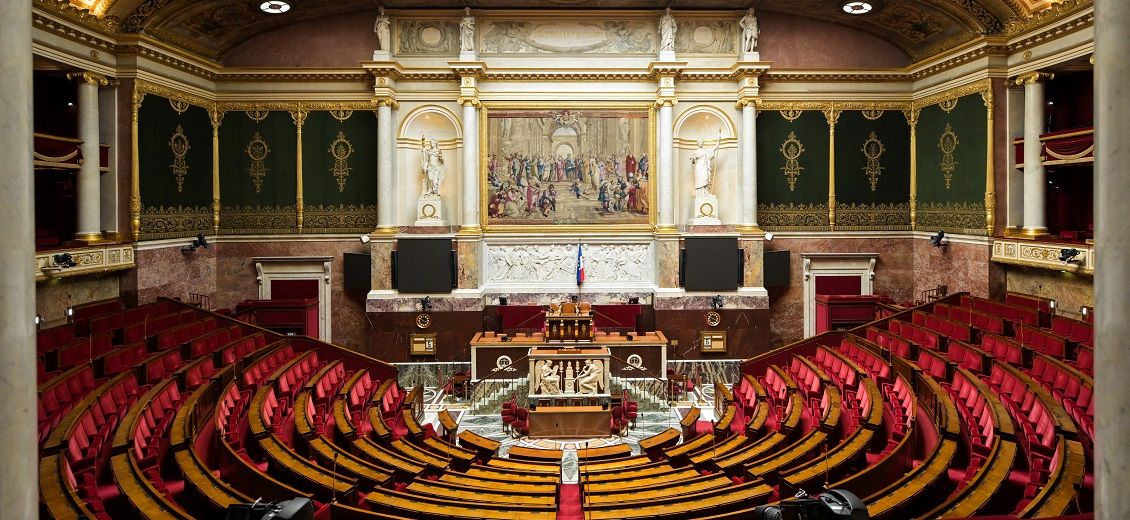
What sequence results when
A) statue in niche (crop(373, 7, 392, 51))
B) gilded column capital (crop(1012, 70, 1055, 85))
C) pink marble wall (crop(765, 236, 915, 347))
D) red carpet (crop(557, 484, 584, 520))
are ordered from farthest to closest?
pink marble wall (crop(765, 236, 915, 347))
statue in niche (crop(373, 7, 392, 51))
gilded column capital (crop(1012, 70, 1055, 85))
red carpet (crop(557, 484, 584, 520))

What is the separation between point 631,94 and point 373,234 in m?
8.55

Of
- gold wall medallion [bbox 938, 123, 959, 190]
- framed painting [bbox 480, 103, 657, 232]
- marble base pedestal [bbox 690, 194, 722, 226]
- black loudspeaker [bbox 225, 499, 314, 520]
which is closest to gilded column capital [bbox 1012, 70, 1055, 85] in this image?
gold wall medallion [bbox 938, 123, 959, 190]

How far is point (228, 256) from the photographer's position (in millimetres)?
20219

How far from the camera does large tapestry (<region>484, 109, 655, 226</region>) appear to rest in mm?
20375

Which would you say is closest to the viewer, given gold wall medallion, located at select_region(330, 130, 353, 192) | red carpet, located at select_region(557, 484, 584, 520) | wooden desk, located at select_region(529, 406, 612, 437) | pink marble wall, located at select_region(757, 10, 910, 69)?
red carpet, located at select_region(557, 484, 584, 520)

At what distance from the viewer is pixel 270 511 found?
15.7 ft

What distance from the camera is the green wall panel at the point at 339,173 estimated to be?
2038 cm

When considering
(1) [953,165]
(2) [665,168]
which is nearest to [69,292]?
(2) [665,168]

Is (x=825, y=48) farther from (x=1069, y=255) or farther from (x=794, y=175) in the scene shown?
(x=1069, y=255)

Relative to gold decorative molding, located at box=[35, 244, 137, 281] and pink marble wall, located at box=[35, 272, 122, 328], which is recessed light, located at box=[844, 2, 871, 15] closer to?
gold decorative molding, located at box=[35, 244, 137, 281]

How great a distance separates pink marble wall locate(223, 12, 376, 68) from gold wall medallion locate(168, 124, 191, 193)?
119 inches

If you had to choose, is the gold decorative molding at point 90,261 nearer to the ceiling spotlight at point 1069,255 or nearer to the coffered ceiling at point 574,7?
the coffered ceiling at point 574,7
